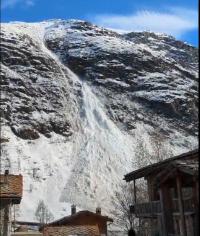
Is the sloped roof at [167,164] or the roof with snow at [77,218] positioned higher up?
the sloped roof at [167,164]

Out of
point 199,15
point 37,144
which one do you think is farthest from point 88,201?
point 199,15

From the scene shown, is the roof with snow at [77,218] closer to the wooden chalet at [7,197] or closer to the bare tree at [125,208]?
the bare tree at [125,208]

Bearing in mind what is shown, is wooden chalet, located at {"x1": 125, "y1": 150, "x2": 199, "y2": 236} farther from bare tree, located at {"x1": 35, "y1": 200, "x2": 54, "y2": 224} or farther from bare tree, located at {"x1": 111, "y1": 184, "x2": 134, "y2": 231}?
bare tree, located at {"x1": 35, "y1": 200, "x2": 54, "y2": 224}

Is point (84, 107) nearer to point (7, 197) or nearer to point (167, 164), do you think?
point (7, 197)

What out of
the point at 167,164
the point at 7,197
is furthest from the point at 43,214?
the point at 167,164

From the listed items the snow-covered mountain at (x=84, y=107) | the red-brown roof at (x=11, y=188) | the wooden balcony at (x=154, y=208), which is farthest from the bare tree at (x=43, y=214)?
the wooden balcony at (x=154, y=208)

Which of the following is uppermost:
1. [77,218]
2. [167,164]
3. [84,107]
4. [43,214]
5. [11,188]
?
[84,107]
